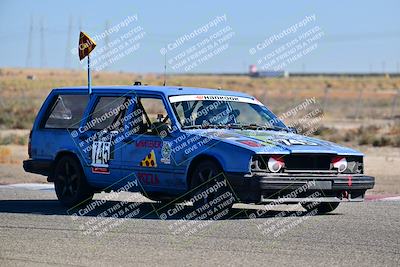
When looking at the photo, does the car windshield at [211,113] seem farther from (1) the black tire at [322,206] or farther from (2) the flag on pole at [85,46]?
(2) the flag on pole at [85,46]

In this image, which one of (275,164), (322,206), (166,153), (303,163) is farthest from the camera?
(322,206)

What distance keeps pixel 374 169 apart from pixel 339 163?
382 inches

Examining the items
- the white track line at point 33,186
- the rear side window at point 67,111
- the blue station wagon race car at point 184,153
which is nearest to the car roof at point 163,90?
the blue station wagon race car at point 184,153

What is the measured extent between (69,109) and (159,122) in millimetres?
1959

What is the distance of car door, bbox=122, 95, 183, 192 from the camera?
12.0m

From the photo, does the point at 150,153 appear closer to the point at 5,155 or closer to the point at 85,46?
the point at 85,46

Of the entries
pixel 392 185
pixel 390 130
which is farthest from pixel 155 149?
pixel 390 130

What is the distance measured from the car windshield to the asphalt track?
45.0 inches

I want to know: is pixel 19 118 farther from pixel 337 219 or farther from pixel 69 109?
pixel 337 219

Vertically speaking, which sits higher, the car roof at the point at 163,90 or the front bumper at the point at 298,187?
the car roof at the point at 163,90

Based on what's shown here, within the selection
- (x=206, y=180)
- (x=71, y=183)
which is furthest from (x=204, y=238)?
(x=71, y=183)

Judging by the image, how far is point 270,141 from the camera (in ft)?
38.0

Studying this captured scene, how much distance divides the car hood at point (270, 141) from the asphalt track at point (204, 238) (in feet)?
2.74

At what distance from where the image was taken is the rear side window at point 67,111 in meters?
13.6
